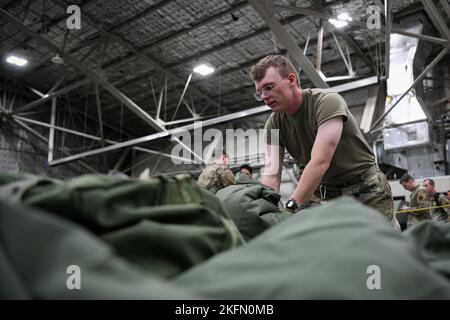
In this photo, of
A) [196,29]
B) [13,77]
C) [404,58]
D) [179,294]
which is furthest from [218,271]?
[13,77]

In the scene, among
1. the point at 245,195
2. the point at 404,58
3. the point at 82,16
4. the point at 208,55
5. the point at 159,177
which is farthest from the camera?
the point at 208,55

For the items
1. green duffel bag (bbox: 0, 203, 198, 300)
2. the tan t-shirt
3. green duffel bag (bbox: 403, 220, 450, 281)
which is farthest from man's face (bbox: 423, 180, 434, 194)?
green duffel bag (bbox: 0, 203, 198, 300)

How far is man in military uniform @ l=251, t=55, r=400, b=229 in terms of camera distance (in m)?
1.99

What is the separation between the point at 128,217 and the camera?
0.69m

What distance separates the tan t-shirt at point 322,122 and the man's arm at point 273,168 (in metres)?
0.09

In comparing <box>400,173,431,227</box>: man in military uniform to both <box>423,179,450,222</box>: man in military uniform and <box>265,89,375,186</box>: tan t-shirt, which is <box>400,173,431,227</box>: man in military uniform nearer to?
<box>423,179,450,222</box>: man in military uniform

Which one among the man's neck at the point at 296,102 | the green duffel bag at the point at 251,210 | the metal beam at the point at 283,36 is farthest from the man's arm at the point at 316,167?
the metal beam at the point at 283,36

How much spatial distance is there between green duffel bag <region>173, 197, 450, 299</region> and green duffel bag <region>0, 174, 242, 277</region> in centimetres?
5

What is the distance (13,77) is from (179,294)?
12110 mm

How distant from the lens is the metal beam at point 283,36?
5371 millimetres

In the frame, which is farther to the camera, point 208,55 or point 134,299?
point 208,55

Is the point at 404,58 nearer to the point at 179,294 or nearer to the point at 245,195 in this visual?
the point at 245,195

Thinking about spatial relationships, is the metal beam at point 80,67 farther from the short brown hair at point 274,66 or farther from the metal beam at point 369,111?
the short brown hair at point 274,66

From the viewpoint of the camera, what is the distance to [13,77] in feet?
36.2
